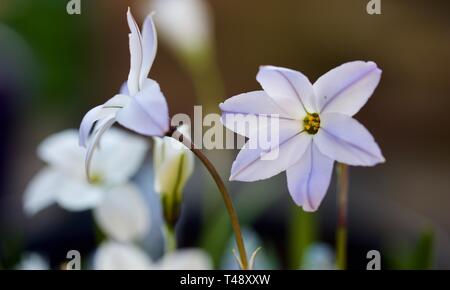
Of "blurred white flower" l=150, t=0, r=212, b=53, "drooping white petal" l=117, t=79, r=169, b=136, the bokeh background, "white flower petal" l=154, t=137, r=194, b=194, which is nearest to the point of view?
"drooping white petal" l=117, t=79, r=169, b=136

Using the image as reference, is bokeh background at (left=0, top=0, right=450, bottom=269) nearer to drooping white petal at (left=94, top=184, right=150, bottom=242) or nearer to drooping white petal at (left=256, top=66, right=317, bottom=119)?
drooping white petal at (left=94, top=184, right=150, bottom=242)

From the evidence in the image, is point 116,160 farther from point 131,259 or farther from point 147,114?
point 147,114

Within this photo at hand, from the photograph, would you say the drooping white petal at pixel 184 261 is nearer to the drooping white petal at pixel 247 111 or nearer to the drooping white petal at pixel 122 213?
the drooping white petal at pixel 122 213

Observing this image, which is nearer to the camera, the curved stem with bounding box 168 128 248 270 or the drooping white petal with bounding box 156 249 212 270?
the curved stem with bounding box 168 128 248 270

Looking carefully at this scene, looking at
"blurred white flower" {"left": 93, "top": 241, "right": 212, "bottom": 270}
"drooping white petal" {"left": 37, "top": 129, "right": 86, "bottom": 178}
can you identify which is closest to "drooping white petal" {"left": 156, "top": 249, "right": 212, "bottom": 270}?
"blurred white flower" {"left": 93, "top": 241, "right": 212, "bottom": 270}

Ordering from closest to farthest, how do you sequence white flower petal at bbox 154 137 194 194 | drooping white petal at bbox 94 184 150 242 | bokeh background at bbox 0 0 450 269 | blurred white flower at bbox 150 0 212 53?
white flower petal at bbox 154 137 194 194
drooping white petal at bbox 94 184 150 242
blurred white flower at bbox 150 0 212 53
bokeh background at bbox 0 0 450 269

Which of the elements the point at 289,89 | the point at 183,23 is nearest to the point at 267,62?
the point at 183,23

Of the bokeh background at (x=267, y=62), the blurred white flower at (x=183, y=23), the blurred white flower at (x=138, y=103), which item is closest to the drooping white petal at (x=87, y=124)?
the blurred white flower at (x=138, y=103)
